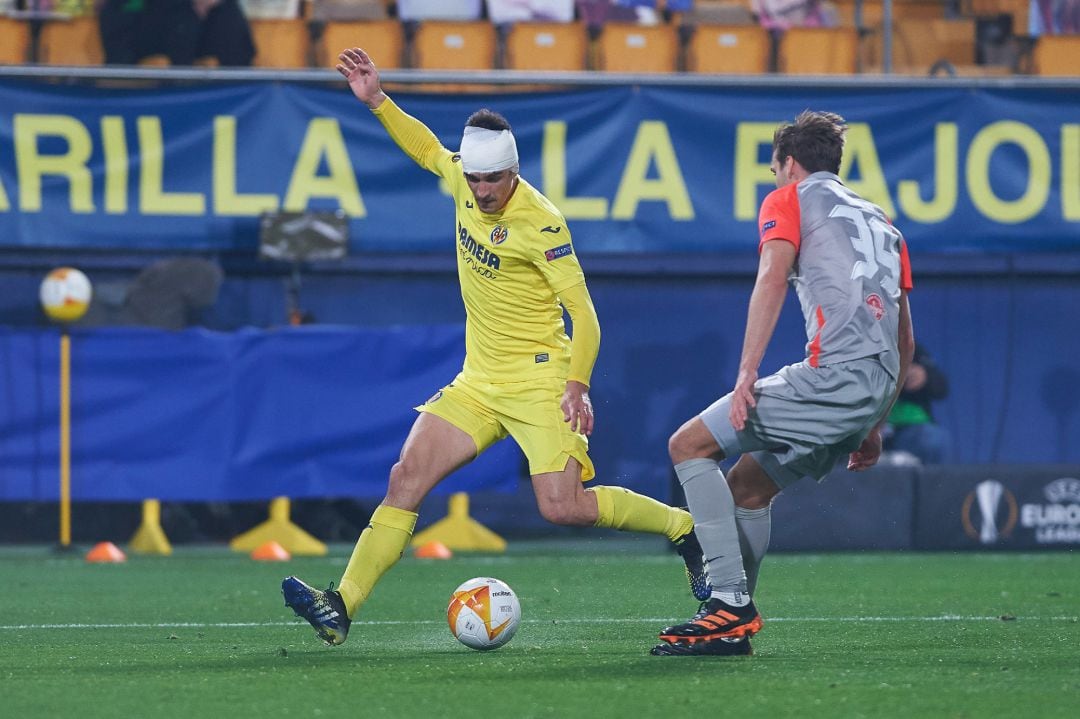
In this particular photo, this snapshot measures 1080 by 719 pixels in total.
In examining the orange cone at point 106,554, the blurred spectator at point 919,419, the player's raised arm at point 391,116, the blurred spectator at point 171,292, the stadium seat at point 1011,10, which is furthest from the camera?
the stadium seat at point 1011,10

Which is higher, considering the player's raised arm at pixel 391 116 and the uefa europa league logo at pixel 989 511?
the player's raised arm at pixel 391 116

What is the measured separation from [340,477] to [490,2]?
4.56m

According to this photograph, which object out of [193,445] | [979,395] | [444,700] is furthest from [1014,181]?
[444,700]

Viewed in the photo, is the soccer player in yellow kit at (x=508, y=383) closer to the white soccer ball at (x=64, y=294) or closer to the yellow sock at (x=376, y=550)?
the yellow sock at (x=376, y=550)

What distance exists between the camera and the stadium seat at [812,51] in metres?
14.0

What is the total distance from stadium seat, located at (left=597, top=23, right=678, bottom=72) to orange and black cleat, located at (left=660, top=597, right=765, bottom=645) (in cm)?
852

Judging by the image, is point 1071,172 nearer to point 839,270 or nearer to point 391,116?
point 391,116

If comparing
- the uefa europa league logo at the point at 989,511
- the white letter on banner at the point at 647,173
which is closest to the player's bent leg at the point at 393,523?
the uefa europa league logo at the point at 989,511

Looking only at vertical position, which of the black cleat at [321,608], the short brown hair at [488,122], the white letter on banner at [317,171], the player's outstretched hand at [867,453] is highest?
the short brown hair at [488,122]

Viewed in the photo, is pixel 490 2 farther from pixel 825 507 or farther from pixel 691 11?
pixel 825 507

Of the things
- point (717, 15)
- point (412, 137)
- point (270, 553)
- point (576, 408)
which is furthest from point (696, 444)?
point (717, 15)

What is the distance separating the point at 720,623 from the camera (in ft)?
18.8

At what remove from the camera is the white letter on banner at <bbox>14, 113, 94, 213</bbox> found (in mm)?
11672

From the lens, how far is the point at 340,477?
11.4 meters
